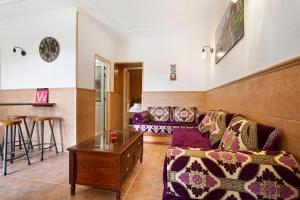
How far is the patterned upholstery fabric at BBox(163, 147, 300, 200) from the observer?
91 centimetres

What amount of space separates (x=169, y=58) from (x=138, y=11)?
170 centimetres

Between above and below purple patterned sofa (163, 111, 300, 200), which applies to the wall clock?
above

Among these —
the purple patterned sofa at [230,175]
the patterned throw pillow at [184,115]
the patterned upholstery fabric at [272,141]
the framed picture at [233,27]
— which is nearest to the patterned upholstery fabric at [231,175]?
the purple patterned sofa at [230,175]

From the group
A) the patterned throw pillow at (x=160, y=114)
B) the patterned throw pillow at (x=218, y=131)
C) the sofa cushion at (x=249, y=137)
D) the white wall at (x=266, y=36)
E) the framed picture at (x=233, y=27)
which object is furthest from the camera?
the patterned throw pillow at (x=160, y=114)

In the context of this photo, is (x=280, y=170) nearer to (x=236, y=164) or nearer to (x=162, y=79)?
(x=236, y=164)

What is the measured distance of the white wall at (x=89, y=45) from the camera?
3.38 metres

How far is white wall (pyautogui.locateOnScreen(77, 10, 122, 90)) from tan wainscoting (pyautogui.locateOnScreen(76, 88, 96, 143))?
0.17 metres

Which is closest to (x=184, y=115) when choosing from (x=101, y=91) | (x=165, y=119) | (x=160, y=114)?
(x=165, y=119)

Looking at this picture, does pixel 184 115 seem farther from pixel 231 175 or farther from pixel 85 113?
pixel 231 175

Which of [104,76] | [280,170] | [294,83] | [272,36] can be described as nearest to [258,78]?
[272,36]

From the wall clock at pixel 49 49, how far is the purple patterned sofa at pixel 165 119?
2107 mm

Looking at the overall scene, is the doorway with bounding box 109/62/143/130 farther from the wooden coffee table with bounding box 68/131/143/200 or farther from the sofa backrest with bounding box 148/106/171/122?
the wooden coffee table with bounding box 68/131/143/200

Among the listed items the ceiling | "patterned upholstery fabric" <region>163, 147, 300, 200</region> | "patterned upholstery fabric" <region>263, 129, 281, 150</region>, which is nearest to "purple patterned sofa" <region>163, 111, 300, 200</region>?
"patterned upholstery fabric" <region>163, 147, 300, 200</region>

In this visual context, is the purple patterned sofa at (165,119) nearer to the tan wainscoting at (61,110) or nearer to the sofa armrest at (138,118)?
the sofa armrest at (138,118)
